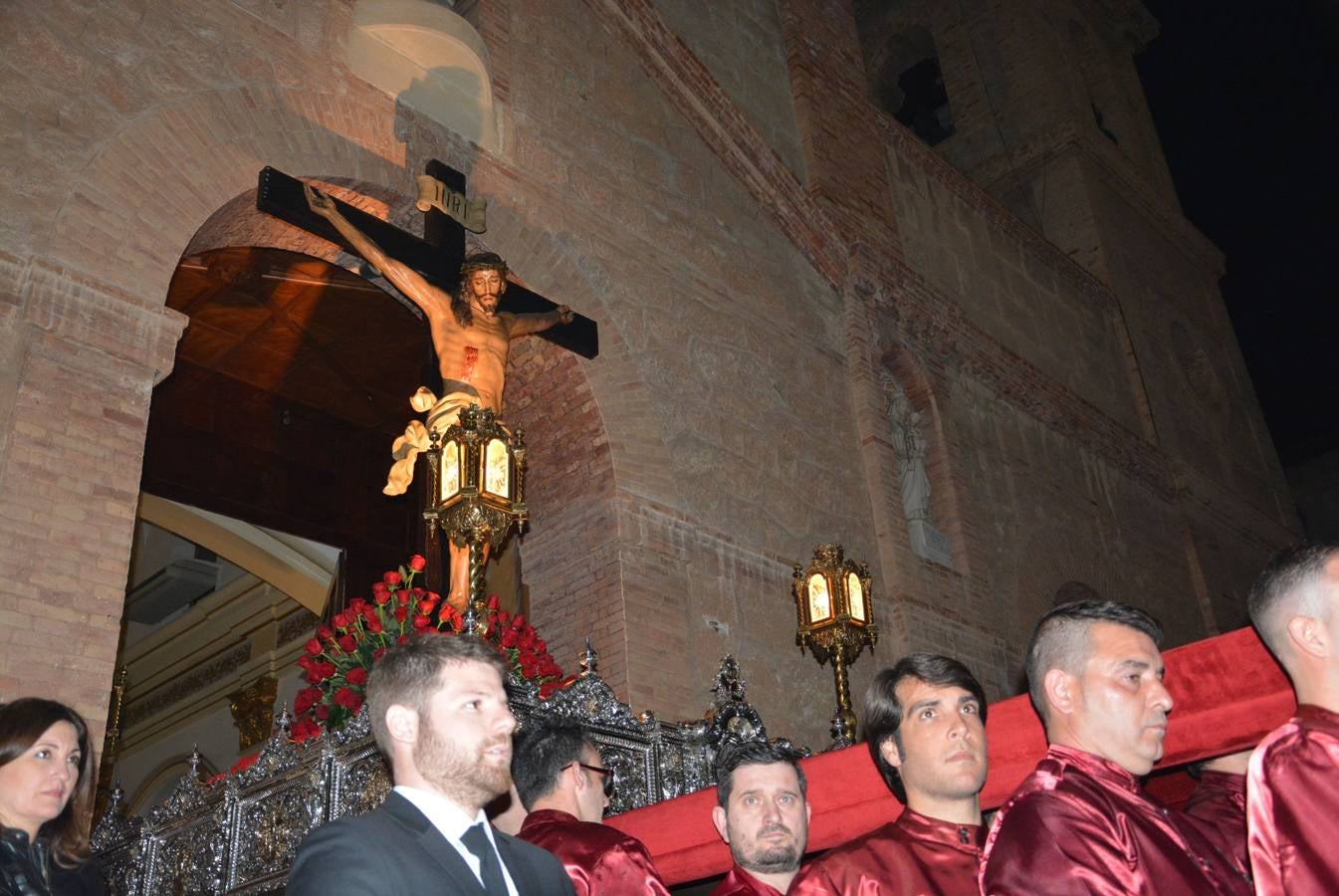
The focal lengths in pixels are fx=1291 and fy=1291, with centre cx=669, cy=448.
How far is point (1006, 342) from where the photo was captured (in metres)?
15.6

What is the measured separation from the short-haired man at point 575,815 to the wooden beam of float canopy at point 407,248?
4511mm

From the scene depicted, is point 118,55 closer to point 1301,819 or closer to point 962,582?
point 1301,819

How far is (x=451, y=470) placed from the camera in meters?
7.25

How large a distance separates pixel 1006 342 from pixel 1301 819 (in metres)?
13.4

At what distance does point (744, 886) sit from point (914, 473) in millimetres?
9341

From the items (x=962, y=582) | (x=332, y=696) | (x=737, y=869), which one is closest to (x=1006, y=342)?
(x=962, y=582)

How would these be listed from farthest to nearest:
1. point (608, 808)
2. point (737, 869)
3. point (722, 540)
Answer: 1. point (722, 540)
2. point (608, 808)
3. point (737, 869)

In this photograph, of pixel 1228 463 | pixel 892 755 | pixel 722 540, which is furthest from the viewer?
pixel 1228 463

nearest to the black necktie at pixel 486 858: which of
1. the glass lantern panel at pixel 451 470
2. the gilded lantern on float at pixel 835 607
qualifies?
the glass lantern panel at pixel 451 470

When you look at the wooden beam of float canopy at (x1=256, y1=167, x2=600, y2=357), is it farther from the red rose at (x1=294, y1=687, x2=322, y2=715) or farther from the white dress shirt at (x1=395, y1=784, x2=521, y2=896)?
the white dress shirt at (x1=395, y1=784, x2=521, y2=896)

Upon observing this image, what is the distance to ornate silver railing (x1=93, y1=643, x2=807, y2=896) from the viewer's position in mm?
5551

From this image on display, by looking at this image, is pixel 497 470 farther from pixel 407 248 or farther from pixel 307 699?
pixel 407 248

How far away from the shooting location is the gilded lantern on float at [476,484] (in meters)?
7.13

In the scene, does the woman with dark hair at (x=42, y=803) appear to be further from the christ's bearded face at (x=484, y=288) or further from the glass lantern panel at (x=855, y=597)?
the glass lantern panel at (x=855, y=597)
